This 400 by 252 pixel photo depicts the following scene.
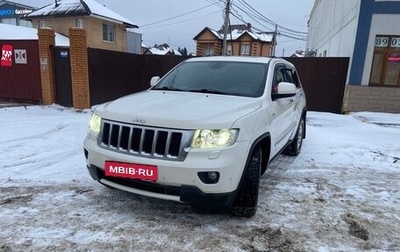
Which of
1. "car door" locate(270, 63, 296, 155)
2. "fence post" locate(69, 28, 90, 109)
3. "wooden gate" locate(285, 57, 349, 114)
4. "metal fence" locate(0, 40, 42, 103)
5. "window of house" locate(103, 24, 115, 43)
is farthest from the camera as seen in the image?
"window of house" locate(103, 24, 115, 43)

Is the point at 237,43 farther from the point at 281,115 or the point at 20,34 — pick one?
the point at 281,115

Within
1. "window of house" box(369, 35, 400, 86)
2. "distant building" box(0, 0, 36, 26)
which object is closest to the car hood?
"window of house" box(369, 35, 400, 86)

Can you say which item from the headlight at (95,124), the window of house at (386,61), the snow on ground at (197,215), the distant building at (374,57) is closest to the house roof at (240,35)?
the distant building at (374,57)

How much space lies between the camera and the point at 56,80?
10625 millimetres

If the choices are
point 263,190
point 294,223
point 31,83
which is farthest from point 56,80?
point 294,223

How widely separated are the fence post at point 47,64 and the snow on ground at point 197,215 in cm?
511

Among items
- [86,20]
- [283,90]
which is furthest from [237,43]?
[283,90]

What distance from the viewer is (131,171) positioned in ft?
9.56

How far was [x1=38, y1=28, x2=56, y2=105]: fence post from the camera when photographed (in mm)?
10227

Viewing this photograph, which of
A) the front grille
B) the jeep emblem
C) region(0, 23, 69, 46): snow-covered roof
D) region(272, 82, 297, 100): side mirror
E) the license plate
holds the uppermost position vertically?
region(0, 23, 69, 46): snow-covered roof

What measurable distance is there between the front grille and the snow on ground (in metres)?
0.77

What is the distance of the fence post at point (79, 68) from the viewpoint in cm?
974

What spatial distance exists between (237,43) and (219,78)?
150ft

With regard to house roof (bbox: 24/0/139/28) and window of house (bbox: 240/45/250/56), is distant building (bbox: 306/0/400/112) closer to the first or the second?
house roof (bbox: 24/0/139/28)
